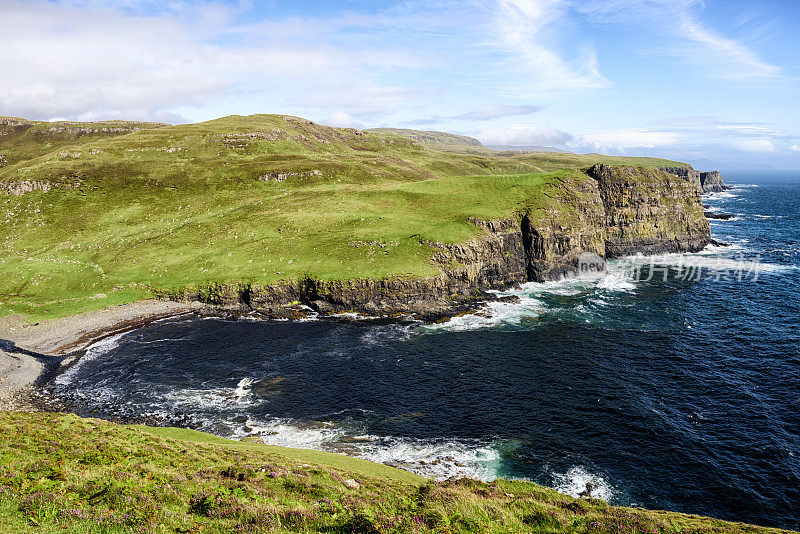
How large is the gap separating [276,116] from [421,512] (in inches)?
7948

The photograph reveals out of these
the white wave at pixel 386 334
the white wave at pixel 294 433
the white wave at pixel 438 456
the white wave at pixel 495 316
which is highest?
the white wave at pixel 495 316

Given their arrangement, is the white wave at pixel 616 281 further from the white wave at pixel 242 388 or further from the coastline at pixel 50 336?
the coastline at pixel 50 336

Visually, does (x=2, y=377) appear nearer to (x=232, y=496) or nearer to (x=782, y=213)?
(x=232, y=496)

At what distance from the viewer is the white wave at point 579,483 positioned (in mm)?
31866

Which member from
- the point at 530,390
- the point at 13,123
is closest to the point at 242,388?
the point at 530,390

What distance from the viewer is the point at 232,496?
20.0 meters

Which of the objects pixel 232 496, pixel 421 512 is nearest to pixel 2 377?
pixel 232 496

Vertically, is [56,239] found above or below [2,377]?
above

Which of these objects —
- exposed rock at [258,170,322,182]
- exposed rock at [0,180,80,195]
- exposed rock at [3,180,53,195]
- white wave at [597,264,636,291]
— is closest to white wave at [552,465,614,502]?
white wave at [597,264,636,291]

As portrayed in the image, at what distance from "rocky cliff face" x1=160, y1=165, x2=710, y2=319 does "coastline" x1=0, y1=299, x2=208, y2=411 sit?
4725 mm

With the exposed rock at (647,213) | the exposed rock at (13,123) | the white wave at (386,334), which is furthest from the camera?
the exposed rock at (13,123)

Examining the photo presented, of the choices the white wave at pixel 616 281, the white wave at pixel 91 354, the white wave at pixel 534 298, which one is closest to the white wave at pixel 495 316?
the white wave at pixel 534 298

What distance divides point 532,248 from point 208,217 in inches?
3228

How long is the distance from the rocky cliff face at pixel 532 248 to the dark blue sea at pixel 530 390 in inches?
238
